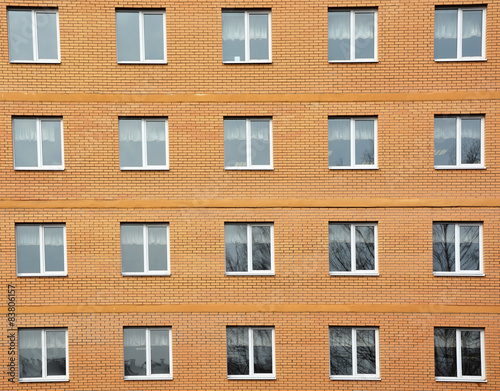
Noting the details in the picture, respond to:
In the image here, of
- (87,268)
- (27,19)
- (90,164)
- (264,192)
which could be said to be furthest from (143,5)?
(87,268)

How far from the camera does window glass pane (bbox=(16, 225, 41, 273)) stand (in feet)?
41.6

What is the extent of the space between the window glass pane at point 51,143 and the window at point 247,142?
4344mm

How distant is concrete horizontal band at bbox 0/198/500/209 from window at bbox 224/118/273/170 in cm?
104

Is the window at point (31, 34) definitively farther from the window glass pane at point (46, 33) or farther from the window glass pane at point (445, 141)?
the window glass pane at point (445, 141)

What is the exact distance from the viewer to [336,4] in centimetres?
1277

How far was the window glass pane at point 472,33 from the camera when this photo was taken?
12.9 meters

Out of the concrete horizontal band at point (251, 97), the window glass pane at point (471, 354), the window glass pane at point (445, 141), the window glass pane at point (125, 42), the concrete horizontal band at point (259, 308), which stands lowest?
the window glass pane at point (471, 354)

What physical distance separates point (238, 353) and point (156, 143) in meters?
5.92

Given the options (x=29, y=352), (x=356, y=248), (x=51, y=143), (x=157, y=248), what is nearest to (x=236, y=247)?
(x=157, y=248)

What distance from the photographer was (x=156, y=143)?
42.5 feet

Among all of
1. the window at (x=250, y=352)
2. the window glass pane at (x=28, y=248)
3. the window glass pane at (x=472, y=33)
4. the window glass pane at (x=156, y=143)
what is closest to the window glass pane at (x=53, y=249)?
the window glass pane at (x=28, y=248)

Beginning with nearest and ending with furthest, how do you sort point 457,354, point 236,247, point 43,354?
point 43,354 → point 457,354 → point 236,247

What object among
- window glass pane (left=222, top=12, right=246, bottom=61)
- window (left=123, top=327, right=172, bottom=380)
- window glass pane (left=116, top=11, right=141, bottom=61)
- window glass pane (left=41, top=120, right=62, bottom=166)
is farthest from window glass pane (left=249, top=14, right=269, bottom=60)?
window (left=123, top=327, right=172, bottom=380)

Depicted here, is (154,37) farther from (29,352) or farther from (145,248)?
(29,352)
